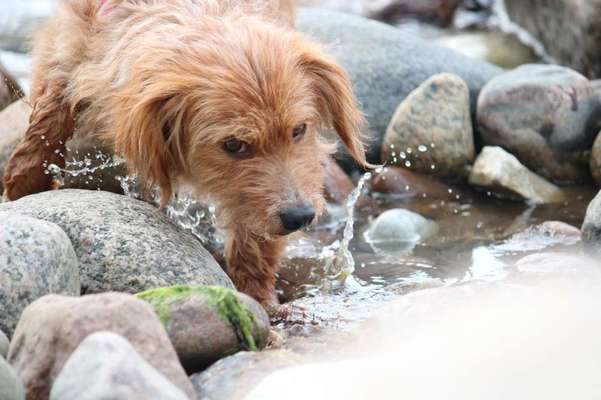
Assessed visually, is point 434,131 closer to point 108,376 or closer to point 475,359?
point 475,359

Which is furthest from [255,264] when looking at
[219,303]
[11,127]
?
[11,127]

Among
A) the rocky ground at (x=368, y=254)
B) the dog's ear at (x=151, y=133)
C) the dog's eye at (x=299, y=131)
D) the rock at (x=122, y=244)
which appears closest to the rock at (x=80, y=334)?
the rocky ground at (x=368, y=254)

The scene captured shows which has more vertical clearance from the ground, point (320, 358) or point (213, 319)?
point (213, 319)

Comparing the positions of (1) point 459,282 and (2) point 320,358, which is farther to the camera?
(1) point 459,282

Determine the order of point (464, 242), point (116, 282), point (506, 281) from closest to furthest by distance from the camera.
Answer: point (116, 282), point (506, 281), point (464, 242)

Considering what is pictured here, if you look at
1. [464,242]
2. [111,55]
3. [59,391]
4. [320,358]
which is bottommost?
[464,242]

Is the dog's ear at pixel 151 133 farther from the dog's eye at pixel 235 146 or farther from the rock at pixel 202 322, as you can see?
the rock at pixel 202 322

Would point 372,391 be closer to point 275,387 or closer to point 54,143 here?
point 275,387

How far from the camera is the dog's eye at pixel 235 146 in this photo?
15.5 ft

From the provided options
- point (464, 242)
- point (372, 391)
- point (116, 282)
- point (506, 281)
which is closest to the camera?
point (372, 391)

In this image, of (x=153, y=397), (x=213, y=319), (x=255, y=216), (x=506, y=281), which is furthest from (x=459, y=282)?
(x=153, y=397)

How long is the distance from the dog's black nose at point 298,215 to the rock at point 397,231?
190 cm

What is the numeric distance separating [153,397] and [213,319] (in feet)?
3.11

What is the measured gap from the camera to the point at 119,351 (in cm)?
312
